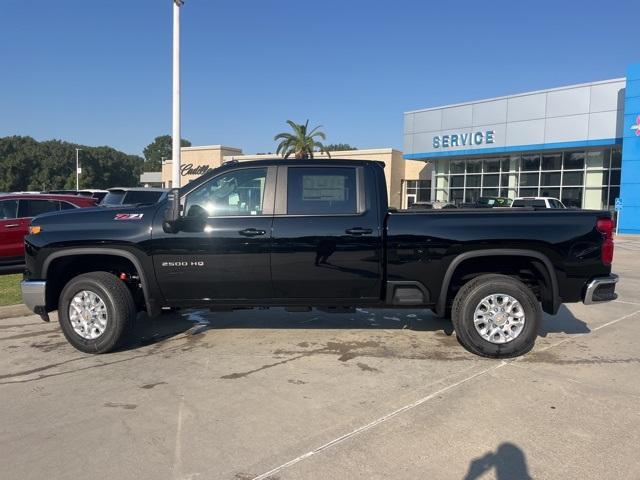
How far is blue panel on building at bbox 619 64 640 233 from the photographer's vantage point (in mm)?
24234

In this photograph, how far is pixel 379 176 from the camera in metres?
5.50

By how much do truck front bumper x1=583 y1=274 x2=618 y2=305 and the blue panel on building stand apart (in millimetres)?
23008

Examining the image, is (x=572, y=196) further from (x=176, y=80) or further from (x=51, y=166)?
(x=51, y=166)

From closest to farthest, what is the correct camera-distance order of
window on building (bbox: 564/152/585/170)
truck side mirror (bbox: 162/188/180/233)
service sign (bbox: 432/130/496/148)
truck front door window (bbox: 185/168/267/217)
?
truck side mirror (bbox: 162/188/180/233) < truck front door window (bbox: 185/168/267/217) < window on building (bbox: 564/152/585/170) < service sign (bbox: 432/130/496/148)

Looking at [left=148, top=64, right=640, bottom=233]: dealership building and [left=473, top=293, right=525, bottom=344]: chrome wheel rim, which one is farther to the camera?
[left=148, top=64, right=640, bottom=233]: dealership building

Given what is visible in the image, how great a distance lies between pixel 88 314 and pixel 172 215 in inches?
56.2

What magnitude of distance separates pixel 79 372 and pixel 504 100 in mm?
28981

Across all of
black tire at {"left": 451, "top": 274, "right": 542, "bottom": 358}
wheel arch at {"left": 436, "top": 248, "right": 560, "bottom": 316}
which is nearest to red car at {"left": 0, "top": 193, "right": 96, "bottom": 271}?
wheel arch at {"left": 436, "top": 248, "right": 560, "bottom": 316}

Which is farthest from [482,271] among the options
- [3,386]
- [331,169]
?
[3,386]

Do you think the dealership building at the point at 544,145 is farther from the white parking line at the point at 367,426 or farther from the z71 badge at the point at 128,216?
the z71 badge at the point at 128,216

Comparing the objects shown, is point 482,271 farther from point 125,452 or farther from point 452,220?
point 125,452

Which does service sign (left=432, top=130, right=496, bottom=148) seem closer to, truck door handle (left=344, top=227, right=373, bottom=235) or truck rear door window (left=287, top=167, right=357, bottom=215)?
truck rear door window (left=287, top=167, right=357, bottom=215)

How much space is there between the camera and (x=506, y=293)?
5.26 meters

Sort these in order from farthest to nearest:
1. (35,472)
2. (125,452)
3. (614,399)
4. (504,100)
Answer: (504,100) → (614,399) → (125,452) → (35,472)
